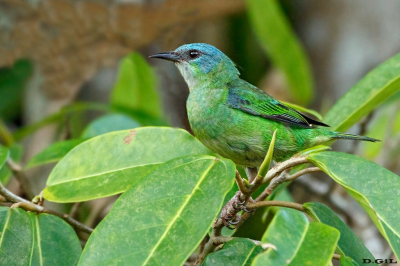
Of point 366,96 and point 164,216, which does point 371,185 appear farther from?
point 366,96

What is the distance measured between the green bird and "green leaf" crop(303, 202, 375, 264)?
1.84ft

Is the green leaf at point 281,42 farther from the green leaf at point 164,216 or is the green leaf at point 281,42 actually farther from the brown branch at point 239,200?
the green leaf at point 164,216

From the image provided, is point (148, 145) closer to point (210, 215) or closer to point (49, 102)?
point (210, 215)

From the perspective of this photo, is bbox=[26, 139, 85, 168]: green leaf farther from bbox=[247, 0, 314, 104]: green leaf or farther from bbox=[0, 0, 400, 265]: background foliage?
bbox=[247, 0, 314, 104]: green leaf

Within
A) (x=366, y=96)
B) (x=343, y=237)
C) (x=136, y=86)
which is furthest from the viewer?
(x=136, y=86)

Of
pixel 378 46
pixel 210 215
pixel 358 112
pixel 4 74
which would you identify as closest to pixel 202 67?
pixel 358 112

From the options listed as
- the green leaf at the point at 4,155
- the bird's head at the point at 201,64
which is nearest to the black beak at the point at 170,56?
the bird's head at the point at 201,64

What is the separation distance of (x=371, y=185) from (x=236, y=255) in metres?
0.46

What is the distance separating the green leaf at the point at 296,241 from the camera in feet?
4.22

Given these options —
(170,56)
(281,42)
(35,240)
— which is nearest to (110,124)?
(170,56)

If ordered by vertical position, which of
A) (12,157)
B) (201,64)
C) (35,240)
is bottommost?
(12,157)

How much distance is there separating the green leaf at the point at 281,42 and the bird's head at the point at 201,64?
150 centimetres

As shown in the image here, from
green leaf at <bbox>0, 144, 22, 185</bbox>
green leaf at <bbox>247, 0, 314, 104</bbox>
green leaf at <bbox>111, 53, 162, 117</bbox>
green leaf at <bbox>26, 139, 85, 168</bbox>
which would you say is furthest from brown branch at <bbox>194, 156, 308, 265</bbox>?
green leaf at <bbox>247, 0, 314, 104</bbox>

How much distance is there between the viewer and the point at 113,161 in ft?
5.95
